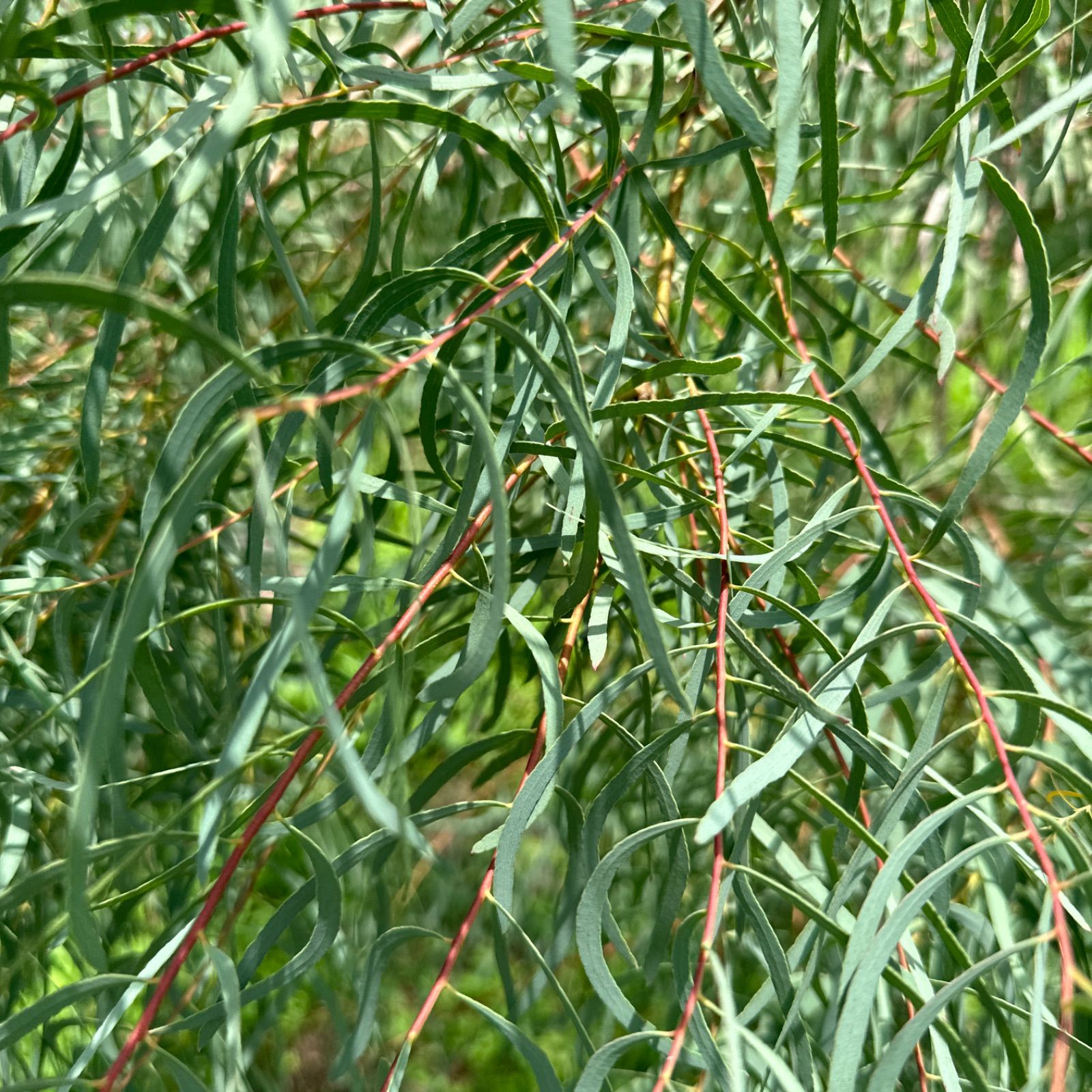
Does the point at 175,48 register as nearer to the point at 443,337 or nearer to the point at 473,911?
the point at 443,337

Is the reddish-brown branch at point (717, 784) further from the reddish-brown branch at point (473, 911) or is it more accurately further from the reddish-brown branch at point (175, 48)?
the reddish-brown branch at point (175, 48)

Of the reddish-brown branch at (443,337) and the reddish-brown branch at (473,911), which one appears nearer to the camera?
the reddish-brown branch at (443,337)

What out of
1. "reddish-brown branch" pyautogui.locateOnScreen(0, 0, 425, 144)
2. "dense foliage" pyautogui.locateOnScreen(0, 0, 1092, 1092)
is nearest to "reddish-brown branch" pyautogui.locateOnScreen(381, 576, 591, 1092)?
"dense foliage" pyautogui.locateOnScreen(0, 0, 1092, 1092)

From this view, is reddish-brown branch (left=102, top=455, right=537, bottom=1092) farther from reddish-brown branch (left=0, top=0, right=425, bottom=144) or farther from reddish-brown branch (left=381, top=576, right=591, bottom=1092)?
reddish-brown branch (left=0, top=0, right=425, bottom=144)

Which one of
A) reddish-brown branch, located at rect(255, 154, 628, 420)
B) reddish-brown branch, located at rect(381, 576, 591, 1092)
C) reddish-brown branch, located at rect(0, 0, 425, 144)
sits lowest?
reddish-brown branch, located at rect(381, 576, 591, 1092)

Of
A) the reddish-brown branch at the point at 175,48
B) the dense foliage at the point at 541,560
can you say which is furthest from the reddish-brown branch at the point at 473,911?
the reddish-brown branch at the point at 175,48

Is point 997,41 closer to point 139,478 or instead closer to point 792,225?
point 792,225

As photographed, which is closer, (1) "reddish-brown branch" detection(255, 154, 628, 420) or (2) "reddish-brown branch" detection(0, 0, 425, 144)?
(1) "reddish-brown branch" detection(255, 154, 628, 420)

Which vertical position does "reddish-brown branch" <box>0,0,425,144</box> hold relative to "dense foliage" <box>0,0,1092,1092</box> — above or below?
above
